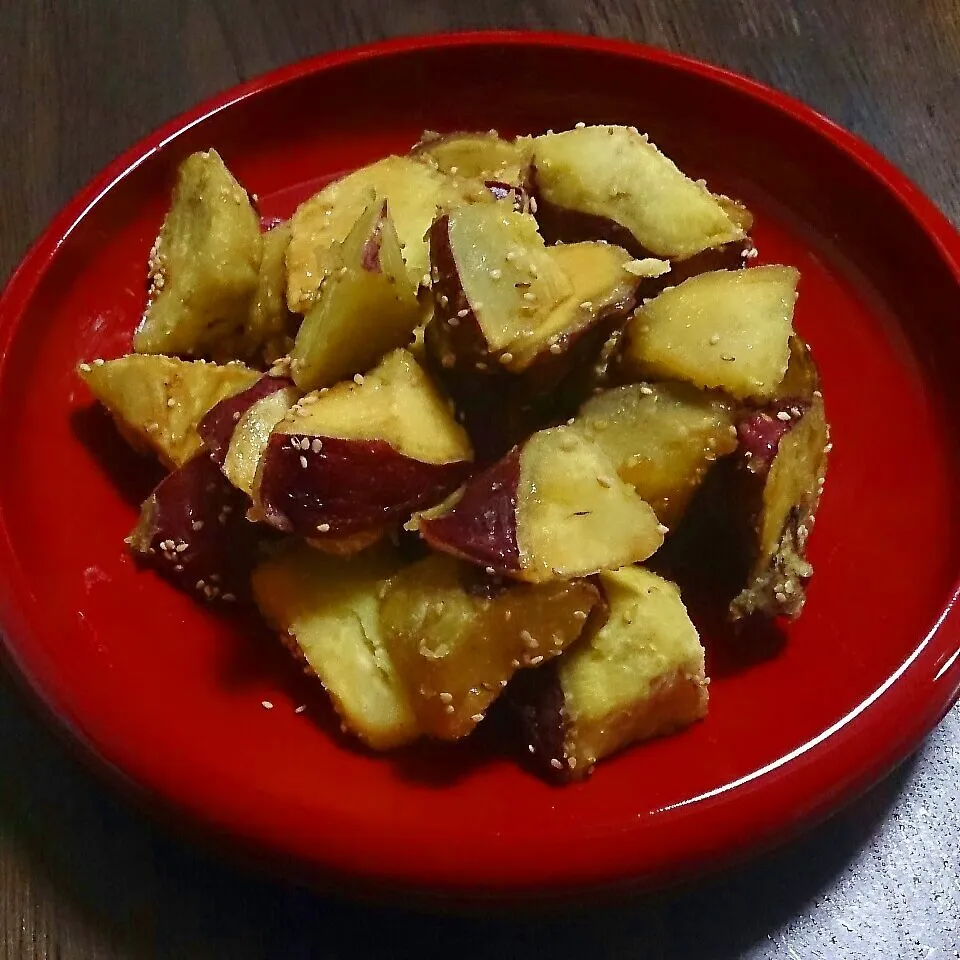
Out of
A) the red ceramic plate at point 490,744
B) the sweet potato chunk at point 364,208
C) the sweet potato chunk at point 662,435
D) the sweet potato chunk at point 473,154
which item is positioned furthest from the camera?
the sweet potato chunk at point 473,154

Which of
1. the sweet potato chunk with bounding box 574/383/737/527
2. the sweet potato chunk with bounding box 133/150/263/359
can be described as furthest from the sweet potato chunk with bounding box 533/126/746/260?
the sweet potato chunk with bounding box 133/150/263/359

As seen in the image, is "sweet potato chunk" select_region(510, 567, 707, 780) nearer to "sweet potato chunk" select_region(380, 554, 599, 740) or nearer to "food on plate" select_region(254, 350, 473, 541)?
"sweet potato chunk" select_region(380, 554, 599, 740)

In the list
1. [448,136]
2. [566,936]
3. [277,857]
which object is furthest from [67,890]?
[448,136]

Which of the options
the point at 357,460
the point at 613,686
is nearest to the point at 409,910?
the point at 613,686

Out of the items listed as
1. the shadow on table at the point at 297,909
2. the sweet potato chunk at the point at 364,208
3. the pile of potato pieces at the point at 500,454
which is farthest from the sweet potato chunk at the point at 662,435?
the shadow on table at the point at 297,909

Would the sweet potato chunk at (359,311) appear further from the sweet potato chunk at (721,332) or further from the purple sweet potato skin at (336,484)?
the sweet potato chunk at (721,332)

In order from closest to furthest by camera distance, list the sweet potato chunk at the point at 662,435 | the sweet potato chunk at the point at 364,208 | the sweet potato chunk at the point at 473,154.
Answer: the sweet potato chunk at the point at 662,435
the sweet potato chunk at the point at 364,208
the sweet potato chunk at the point at 473,154
